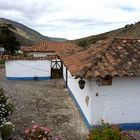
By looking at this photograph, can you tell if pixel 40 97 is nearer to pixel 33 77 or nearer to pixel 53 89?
pixel 53 89

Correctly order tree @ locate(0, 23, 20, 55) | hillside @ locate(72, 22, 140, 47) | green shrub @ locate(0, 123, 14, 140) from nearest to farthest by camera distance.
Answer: green shrub @ locate(0, 123, 14, 140), tree @ locate(0, 23, 20, 55), hillside @ locate(72, 22, 140, 47)

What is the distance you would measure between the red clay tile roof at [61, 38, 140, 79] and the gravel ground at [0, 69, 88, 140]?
7.58ft

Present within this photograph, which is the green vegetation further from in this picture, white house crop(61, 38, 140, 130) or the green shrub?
white house crop(61, 38, 140, 130)

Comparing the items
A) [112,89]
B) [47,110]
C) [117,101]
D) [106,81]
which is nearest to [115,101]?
[117,101]

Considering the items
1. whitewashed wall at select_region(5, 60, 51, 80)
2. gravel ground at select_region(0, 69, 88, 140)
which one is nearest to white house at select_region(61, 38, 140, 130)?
gravel ground at select_region(0, 69, 88, 140)

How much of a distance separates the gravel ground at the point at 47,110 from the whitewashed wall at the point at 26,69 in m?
3.08

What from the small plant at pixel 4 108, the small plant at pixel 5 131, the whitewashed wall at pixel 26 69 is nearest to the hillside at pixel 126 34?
the whitewashed wall at pixel 26 69

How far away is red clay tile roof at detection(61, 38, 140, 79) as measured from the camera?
36.1ft

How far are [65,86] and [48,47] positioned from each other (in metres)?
16.4

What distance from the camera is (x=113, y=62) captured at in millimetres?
11703

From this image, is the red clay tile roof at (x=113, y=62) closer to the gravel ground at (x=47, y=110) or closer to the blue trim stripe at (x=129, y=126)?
the blue trim stripe at (x=129, y=126)

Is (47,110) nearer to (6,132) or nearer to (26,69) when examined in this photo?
(6,132)

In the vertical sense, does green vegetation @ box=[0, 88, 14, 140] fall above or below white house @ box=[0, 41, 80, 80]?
below

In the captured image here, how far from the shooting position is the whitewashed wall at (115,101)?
1156 centimetres
